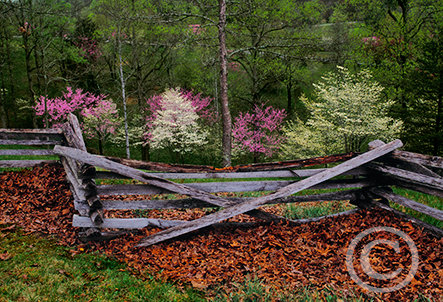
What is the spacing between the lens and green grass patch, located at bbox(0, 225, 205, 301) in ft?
11.5

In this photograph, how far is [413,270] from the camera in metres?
3.82

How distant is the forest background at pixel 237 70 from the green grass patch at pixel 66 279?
8.23 m

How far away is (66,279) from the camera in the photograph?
3863 millimetres

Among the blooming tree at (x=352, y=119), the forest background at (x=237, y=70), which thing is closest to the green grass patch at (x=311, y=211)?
the forest background at (x=237, y=70)

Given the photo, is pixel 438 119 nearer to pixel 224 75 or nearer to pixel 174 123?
pixel 224 75

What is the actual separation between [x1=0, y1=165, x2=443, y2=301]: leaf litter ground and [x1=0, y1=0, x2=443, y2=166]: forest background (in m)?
7.29

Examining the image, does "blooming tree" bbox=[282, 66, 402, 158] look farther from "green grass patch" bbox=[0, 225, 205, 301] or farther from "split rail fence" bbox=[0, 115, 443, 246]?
"green grass patch" bbox=[0, 225, 205, 301]

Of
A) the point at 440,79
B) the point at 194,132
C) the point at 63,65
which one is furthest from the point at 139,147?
the point at 440,79

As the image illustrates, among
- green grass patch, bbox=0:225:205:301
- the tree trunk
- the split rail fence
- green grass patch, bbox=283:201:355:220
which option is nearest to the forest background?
the tree trunk

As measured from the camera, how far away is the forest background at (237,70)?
38.4ft

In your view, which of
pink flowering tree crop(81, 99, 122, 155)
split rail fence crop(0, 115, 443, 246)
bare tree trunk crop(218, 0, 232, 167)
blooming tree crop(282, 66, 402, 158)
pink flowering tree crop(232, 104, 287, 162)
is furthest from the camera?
pink flowering tree crop(81, 99, 122, 155)

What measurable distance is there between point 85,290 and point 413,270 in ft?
14.8

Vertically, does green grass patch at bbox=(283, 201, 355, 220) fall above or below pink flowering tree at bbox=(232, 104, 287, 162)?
below

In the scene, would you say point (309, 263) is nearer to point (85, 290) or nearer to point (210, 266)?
point (210, 266)
